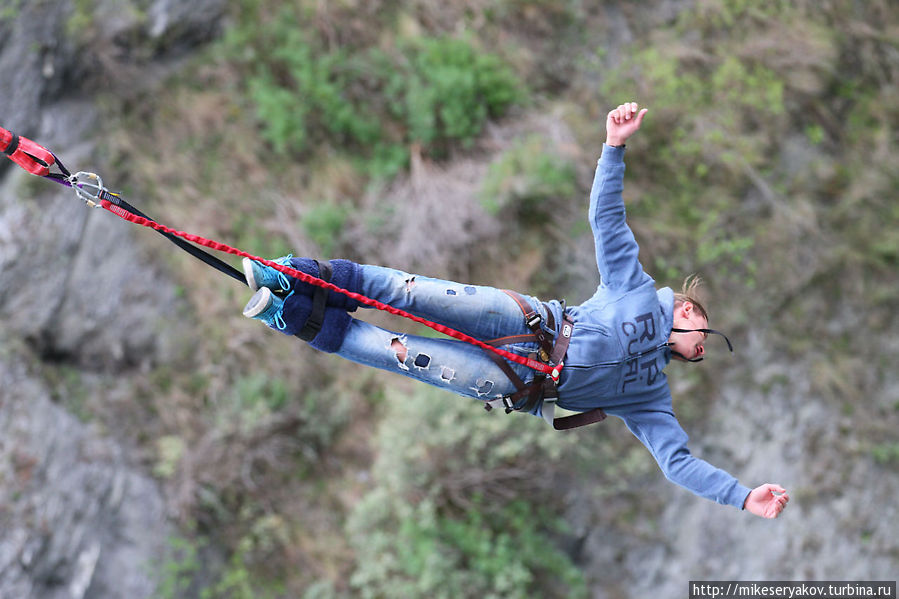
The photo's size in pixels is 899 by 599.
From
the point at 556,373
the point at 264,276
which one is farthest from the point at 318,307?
the point at 556,373

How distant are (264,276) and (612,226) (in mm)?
1395

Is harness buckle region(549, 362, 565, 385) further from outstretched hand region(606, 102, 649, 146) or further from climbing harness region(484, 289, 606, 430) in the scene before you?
outstretched hand region(606, 102, 649, 146)

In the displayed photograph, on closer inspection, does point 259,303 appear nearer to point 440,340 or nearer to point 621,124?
point 440,340

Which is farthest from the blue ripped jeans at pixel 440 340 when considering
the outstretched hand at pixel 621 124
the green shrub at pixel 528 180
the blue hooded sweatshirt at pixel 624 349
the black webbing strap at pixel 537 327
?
the green shrub at pixel 528 180

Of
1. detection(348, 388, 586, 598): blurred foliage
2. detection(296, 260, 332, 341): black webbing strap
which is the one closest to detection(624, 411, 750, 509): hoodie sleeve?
detection(296, 260, 332, 341): black webbing strap

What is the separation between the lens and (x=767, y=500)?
106 inches

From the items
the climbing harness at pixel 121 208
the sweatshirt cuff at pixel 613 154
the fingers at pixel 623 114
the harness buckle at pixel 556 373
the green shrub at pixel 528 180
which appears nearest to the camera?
the climbing harness at pixel 121 208

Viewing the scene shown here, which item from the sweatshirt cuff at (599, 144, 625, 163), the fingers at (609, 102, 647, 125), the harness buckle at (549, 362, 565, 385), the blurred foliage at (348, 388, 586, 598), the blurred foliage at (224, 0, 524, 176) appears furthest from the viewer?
the blurred foliage at (224, 0, 524, 176)

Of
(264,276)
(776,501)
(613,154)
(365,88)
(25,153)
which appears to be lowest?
(776,501)

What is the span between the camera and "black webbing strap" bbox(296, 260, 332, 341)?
2.75 meters

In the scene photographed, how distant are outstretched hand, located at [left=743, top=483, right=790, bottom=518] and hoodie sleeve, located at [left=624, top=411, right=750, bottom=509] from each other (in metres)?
0.04

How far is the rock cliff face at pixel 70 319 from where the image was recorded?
5309mm

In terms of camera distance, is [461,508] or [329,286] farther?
[461,508]

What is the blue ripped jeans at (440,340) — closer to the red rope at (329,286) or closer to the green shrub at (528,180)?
the red rope at (329,286)
